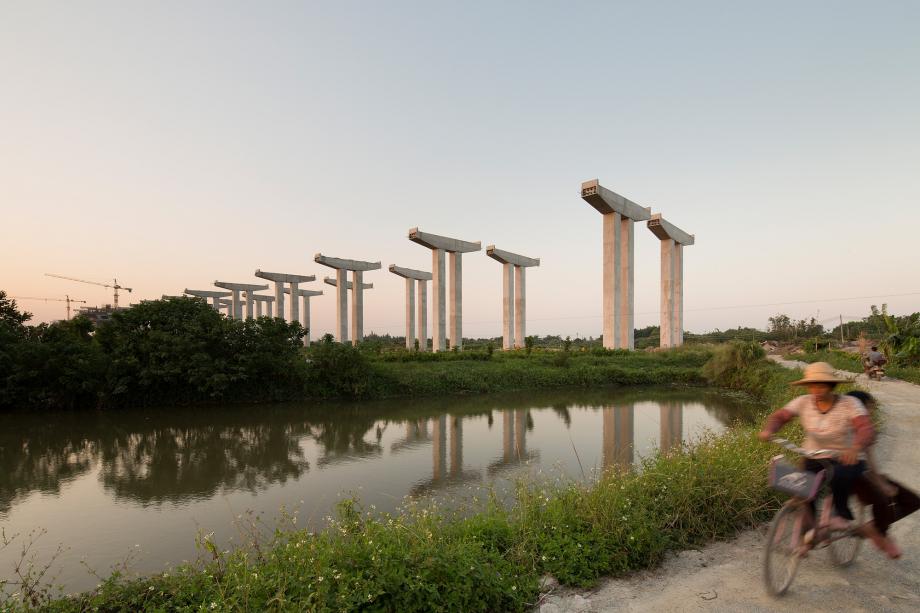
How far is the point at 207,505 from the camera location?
6867mm

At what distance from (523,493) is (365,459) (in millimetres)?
5822

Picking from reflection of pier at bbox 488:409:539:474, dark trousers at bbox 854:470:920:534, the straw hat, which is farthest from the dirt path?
reflection of pier at bbox 488:409:539:474

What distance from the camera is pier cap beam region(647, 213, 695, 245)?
31.5 m

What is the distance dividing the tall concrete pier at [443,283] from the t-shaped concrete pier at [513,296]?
444cm

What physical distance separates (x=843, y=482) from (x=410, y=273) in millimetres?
43052

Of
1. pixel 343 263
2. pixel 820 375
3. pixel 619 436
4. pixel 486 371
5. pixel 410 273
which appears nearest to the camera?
pixel 820 375

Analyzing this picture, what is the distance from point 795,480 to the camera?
10.3ft

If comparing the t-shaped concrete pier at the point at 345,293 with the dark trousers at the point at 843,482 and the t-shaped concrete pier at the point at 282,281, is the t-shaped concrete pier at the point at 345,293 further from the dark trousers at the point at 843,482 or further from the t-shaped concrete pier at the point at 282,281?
the dark trousers at the point at 843,482

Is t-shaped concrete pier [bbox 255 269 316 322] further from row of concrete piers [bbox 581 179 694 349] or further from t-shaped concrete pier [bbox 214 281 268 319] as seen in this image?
row of concrete piers [bbox 581 179 694 349]

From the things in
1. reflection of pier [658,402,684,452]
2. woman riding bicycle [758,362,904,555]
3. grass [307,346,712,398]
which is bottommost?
reflection of pier [658,402,684,452]

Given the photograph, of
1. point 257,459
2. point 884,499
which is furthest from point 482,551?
point 257,459

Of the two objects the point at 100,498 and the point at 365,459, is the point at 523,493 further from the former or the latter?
the point at 100,498

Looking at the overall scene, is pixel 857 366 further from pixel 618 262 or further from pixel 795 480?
pixel 795 480

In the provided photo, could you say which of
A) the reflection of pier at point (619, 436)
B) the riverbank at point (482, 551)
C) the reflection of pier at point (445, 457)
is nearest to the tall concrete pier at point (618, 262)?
the reflection of pier at point (619, 436)
